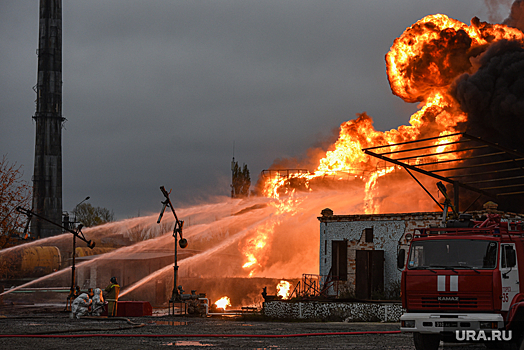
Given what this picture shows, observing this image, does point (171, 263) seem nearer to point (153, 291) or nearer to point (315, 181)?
point (153, 291)

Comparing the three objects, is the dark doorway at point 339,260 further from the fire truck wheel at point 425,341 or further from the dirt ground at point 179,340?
the fire truck wheel at point 425,341

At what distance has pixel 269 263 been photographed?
5519 cm

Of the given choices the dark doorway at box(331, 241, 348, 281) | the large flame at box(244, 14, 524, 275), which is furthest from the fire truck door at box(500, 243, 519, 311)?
the large flame at box(244, 14, 524, 275)

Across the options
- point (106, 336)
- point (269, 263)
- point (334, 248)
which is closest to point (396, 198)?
point (269, 263)

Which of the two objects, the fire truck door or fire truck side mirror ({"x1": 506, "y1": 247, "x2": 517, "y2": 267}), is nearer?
the fire truck door

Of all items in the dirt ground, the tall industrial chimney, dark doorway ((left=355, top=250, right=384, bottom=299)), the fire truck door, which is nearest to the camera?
the fire truck door

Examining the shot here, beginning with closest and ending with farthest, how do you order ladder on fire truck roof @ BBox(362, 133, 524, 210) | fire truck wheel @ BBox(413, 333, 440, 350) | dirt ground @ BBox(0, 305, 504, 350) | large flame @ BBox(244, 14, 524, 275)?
fire truck wheel @ BBox(413, 333, 440, 350), dirt ground @ BBox(0, 305, 504, 350), ladder on fire truck roof @ BBox(362, 133, 524, 210), large flame @ BBox(244, 14, 524, 275)

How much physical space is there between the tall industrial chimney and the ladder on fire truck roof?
117 feet

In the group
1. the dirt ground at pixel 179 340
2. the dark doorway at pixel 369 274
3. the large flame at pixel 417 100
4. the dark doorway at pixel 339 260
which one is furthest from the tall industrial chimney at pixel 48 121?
the dirt ground at pixel 179 340

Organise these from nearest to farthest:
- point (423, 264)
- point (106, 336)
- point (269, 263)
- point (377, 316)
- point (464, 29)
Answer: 1. point (423, 264)
2. point (106, 336)
3. point (377, 316)
4. point (464, 29)
5. point (269, 263)

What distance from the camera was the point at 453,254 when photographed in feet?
42.9

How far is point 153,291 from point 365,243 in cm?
→ 2630

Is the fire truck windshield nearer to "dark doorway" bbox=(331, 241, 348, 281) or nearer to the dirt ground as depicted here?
the dirt ground

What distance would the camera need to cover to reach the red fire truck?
12.3m
